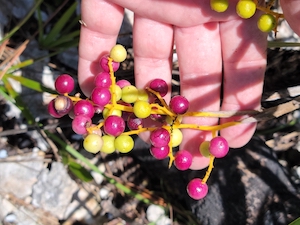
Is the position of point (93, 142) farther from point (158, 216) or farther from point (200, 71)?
point (158, 216)

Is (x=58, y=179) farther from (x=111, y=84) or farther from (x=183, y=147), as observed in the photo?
(x=111, y=84)

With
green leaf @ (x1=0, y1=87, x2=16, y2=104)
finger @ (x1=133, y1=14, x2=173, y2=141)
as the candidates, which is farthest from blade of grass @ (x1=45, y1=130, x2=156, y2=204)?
finger @ (x1=133, y1=14, x2=173, y2=141)

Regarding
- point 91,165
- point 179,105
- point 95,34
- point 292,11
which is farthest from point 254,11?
point 91,165

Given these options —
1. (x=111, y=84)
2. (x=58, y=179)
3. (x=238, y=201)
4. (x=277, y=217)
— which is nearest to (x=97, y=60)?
(x=111, y=84)

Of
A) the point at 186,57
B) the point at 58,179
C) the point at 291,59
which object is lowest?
the point at 58,179

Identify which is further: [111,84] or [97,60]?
[97,60]

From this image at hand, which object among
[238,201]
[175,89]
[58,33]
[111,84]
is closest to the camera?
[111,84]

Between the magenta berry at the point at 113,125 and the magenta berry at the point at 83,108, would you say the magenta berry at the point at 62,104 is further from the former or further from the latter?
the magenta berry at the point at 113,125

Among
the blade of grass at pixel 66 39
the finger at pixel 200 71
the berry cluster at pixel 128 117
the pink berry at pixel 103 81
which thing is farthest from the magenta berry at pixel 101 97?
the blade of grass at pixel 66 39
